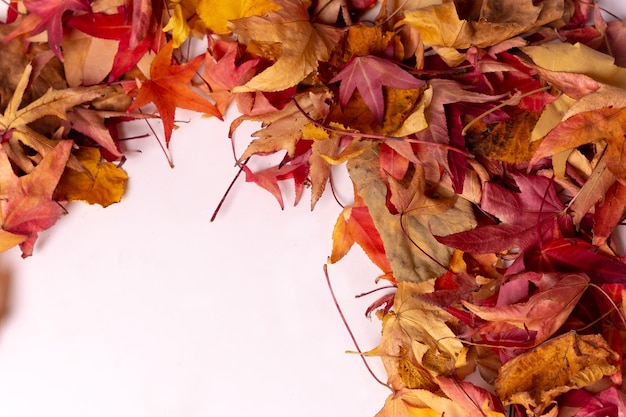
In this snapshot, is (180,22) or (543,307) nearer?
(543,307)

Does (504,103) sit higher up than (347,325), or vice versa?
(504,103)

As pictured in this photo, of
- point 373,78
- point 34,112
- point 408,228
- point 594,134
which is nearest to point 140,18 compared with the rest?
point 34,112

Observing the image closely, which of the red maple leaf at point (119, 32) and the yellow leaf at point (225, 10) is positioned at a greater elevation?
the yellow leaf at point (225, 10)

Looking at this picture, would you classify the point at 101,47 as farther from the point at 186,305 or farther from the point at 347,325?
the point at 347,325

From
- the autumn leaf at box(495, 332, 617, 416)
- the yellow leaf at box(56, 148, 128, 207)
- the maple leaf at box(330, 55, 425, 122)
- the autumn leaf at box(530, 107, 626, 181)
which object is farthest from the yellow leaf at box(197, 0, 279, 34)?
the autumn leaf at box(495, 332, 617, 416)

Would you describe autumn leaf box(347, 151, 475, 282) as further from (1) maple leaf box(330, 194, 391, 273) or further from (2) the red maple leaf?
(2) the red maple leaf

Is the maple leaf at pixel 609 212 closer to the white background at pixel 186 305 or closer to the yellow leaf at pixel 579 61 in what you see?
the yellow leaf at pixel 579 61

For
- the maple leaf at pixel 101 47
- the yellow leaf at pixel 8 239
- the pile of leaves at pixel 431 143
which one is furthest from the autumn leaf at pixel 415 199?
the yellow leaf at pixel 8 239
